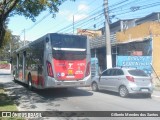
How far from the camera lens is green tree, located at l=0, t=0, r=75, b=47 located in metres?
12.1

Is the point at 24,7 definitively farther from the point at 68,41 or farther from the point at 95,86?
the point at 95,86

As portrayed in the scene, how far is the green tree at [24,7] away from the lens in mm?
12098

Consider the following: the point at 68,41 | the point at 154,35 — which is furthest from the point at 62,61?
the point at 154,35

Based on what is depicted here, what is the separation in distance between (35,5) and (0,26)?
8.26ft

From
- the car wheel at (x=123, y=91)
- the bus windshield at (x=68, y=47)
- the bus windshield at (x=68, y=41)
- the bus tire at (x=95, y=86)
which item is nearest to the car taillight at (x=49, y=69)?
the bus windshield at (x=68, y=47)

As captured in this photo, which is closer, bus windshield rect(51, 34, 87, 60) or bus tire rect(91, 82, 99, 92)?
bus windshield rect(51, 34, 87, 60)

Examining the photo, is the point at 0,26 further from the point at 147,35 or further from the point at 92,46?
the point at 92,46

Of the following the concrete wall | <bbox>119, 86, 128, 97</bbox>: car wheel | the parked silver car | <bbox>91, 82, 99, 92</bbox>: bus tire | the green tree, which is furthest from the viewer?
the concrete wall

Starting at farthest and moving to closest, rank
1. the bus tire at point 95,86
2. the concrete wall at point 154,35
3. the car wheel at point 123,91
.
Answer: the concrete wall at point 154,35 < the bus tire at point 95,86 < the car wheel at point 123,91

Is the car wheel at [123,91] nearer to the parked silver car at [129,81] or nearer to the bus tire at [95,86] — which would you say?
the parked silver car at [129,81]

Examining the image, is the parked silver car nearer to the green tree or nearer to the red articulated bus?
the red articulated bus

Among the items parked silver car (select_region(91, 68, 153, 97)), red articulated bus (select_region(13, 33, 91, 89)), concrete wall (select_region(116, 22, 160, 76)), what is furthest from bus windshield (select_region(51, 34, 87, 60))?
concrete wall (select_region(116, 22, 160, 76))

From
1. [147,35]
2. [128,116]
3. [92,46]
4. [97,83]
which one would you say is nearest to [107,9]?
[147,35]

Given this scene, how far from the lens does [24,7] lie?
15.0 metres
